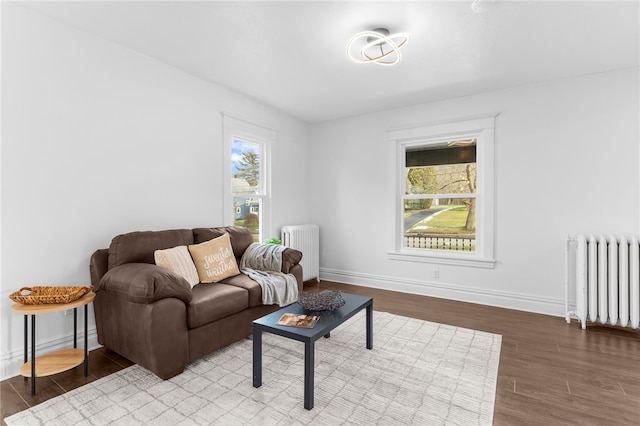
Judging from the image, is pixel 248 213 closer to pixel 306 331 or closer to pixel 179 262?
pixel 179 262

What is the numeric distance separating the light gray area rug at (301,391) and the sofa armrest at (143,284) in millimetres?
571

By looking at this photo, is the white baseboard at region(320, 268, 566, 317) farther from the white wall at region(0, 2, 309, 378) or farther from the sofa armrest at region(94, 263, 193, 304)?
the sofa armrest at region(94, 263, 193, 304)

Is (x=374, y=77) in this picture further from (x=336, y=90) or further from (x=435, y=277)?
(x=435, y=277)

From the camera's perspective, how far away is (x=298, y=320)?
84.9 inches

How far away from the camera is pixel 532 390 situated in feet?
6.97

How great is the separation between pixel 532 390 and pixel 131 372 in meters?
2.75

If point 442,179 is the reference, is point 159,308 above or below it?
below

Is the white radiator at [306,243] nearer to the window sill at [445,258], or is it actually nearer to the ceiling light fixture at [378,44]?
the window sill at [445,258]

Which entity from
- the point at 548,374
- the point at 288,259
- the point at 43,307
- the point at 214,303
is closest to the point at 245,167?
the point at 288,259

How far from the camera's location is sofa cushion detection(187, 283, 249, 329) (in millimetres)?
2350

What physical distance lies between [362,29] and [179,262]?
2.44 meters

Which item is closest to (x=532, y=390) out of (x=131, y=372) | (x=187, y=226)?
(x=131, y=372)

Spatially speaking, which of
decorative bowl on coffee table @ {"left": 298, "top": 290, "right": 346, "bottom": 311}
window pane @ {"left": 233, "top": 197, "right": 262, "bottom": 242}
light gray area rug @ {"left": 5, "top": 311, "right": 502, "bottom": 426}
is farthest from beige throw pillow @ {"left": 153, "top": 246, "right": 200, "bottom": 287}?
window pane @ {"left": 233, "top": 197, "right": 262, "bottom": 242}

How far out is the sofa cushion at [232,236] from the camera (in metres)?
3.28
